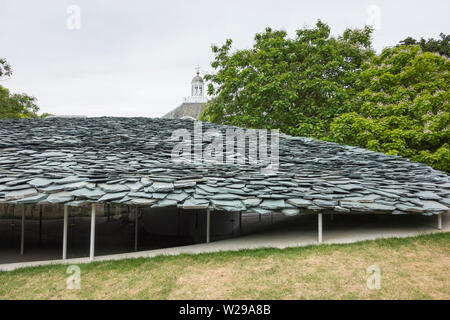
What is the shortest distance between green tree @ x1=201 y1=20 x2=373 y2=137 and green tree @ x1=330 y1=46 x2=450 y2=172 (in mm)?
1534

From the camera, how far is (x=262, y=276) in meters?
5.20

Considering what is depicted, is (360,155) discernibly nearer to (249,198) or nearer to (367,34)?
(249,198)

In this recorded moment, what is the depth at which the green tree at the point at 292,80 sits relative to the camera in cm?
1658

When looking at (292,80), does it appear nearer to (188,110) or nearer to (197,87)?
→ (188,110)

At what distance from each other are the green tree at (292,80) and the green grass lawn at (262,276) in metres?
11.2

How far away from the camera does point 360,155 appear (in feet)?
35.6

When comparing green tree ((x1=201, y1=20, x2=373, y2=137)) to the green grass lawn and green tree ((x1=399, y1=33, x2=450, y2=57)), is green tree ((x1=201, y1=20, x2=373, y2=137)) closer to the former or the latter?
green tree ((x1=399, y1=33, x2=450, y2=57))

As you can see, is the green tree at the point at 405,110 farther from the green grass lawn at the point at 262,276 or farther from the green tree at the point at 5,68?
the green tree at the point at 5,68

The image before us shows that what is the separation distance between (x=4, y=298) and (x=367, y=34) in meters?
22.3

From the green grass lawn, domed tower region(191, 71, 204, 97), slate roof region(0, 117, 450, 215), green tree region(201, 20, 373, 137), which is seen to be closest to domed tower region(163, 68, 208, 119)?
domed tower region(191, 71, 204, 97)

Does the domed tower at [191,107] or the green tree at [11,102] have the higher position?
the domed tower at [191,107]

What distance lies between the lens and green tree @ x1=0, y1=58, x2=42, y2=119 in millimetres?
20203

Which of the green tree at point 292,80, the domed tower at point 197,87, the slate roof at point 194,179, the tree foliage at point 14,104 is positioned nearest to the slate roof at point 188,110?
the domed tower at point 197,87
